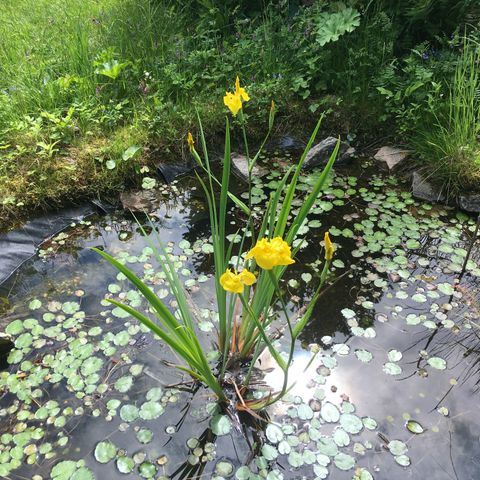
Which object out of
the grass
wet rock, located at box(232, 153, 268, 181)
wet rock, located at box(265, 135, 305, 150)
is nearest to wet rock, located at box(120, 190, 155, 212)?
the grass

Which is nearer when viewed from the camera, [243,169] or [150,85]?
[243,169]

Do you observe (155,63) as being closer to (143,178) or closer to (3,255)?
(143,178)

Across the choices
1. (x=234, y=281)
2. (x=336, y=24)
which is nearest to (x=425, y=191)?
(x=336, y=24)

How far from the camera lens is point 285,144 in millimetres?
3498

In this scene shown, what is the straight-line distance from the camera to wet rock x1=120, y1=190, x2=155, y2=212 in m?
2.88

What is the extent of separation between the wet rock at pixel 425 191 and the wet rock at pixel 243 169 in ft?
3.39

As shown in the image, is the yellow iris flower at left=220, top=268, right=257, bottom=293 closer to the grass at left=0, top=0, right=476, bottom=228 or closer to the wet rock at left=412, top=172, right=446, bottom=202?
the grass at left=0, top=0, right=476, bottom=228

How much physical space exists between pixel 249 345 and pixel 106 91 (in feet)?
8.07

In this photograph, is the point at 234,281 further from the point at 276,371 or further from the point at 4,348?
the point at 4,348

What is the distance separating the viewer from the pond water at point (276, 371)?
1.67 meters

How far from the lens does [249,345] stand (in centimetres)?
186

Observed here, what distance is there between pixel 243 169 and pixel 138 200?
2.57ft

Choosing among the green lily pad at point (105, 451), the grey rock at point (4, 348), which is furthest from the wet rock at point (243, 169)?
the green lily pad at point (105, 451)

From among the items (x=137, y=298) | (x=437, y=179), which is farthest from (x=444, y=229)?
(x=137, y=298)
